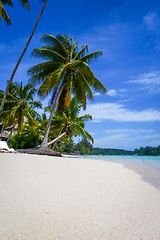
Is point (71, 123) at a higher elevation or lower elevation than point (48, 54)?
lower

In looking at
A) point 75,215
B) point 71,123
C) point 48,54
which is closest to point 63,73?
point 48,54

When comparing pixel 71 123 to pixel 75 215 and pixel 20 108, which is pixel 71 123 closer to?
pixel 20 108

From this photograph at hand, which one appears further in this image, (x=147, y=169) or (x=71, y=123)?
(x=71, y=123)

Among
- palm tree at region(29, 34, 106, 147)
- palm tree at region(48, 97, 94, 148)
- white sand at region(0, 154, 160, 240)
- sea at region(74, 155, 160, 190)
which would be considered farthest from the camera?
palm tree at region(48, 97, 94, 148)

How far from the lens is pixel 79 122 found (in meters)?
15.8

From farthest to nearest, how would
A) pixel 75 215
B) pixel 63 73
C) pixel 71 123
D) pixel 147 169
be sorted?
pixel 71 123 < pixel 63 73 < pixel 147 169 < pixel 75 215

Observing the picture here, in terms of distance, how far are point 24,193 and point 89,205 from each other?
0.74 metres

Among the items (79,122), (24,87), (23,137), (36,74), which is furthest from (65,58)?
(23,137)

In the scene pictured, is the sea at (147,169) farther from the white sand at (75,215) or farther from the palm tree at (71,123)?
the palm tree at (71,123)

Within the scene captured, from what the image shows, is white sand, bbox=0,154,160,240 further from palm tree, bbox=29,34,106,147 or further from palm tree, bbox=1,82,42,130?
palm tree, bbox=1,82,42,130

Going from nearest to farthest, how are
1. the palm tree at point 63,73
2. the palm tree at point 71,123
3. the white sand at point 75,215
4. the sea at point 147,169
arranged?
the white sand at point 75,215
the sea at point 147,169
the palm tree at point 63,73
the palm tree at point 71,123

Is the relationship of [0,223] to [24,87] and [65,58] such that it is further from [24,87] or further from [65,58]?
Answer: [24,87]

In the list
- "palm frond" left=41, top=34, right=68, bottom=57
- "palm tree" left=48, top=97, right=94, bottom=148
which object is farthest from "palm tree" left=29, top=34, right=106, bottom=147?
"palm tree" left=48, top=97, right=94, bottom=148

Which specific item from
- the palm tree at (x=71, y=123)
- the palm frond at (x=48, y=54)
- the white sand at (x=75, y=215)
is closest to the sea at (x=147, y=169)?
the white sand at (x=75, y=215)
